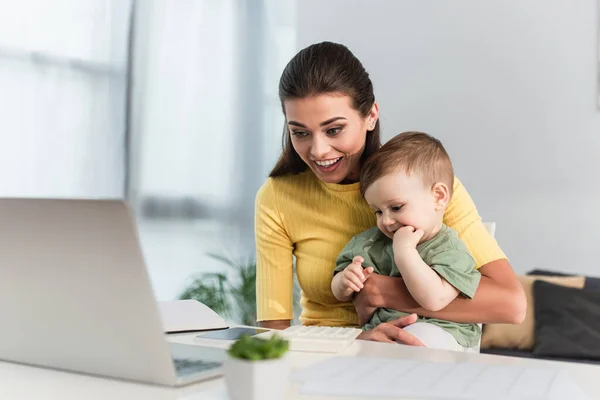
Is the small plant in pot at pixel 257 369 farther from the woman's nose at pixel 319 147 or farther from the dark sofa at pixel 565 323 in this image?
the dark sofa at pixel 565 323

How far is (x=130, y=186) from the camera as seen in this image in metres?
3.46

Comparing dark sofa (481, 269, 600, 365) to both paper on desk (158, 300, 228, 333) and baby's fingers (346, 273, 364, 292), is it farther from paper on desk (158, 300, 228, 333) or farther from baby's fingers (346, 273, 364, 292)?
paper on desk (158, 300, 228, 333)

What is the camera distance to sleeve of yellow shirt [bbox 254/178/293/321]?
2041 millimetres

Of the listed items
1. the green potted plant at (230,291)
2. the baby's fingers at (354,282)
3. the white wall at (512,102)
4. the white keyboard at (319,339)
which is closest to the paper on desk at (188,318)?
the white keyboard at (319,339)

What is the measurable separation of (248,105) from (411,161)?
262 cm

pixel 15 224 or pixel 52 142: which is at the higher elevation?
pixel 52 142

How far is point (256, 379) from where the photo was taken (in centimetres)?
69

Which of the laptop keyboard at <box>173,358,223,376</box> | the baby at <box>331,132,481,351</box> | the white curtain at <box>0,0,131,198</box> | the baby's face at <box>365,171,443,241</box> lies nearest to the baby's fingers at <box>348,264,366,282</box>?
the baby at <box>331,132,481,351</box>

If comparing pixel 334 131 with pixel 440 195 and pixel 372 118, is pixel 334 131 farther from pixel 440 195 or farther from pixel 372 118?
pixel 440 195

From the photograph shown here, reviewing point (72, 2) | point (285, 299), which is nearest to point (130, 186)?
point (72, 2)

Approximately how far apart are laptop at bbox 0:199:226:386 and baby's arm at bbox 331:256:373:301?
0.77 metres

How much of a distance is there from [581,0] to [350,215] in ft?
8.75

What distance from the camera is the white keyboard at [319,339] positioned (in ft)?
3.61

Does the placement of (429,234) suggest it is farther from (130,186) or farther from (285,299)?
(130,186)
